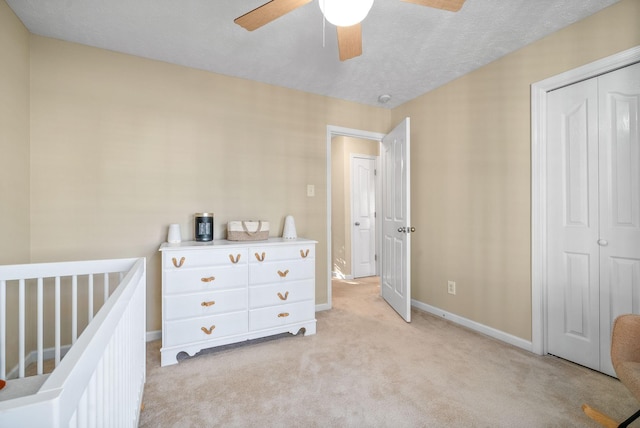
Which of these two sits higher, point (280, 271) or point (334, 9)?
point (334, 9)

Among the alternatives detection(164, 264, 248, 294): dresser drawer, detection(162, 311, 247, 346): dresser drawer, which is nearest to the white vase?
detection(164, 264, 248, 294): dresser drawer

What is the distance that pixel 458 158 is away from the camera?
2.78 m

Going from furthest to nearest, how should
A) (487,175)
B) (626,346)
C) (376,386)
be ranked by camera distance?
(487,175) < (376,386) < (626,346)

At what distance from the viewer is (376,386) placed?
5.77 ft

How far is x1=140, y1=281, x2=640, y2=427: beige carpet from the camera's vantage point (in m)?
1.49

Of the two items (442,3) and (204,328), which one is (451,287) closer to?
(204,328)

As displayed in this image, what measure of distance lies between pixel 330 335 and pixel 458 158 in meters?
2.00

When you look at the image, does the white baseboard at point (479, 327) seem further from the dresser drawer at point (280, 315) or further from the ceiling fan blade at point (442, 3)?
the ceiling fan blade at point (442, 3)

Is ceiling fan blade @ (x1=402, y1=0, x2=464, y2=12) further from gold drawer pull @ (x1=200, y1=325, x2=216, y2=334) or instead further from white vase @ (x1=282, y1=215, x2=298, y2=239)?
gold drawer pull @ (x1=200, y1=325, x2=216, y2=334)

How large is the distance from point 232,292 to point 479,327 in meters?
2.12

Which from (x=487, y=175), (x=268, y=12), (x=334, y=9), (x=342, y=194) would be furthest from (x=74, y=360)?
(x=342, y=194)

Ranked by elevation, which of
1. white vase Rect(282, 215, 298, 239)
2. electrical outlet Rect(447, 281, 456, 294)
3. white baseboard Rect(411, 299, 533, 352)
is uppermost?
white vase Rect(282, 215, 298, 239)

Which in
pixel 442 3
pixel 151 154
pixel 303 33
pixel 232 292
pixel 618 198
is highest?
pixel 303 33

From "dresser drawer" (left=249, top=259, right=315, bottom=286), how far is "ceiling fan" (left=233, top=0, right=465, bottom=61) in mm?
1599
